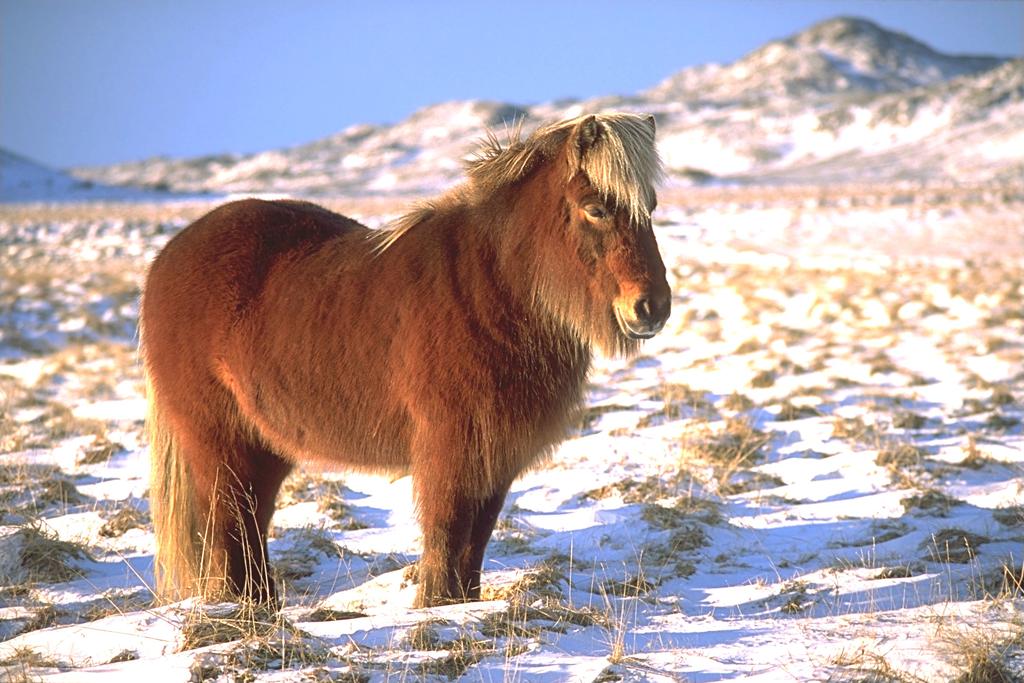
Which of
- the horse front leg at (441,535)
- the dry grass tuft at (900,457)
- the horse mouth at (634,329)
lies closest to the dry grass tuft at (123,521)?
the horse front leg at (441,535)

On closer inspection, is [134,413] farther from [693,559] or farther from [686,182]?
[686,182]

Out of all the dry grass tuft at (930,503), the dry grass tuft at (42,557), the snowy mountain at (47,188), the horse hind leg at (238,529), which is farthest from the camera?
the snowy mountain at (47,188)

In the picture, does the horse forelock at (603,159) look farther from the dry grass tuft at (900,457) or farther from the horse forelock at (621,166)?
the dry grass tuft at (900,457)

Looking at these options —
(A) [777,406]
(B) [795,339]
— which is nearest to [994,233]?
(B) [795,339]

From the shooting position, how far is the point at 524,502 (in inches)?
223

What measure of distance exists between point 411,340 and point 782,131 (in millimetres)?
125944

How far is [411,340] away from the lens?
3.75 metres

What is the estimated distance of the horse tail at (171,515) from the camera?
4254 millimetres

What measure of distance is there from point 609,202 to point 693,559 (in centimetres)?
216

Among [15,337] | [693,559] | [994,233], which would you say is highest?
[994,233]

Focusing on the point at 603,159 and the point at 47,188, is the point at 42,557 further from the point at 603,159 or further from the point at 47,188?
the point at 47,188

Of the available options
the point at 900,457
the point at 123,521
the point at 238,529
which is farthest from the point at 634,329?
the point at 900,457

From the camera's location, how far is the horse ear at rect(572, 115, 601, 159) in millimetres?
3584

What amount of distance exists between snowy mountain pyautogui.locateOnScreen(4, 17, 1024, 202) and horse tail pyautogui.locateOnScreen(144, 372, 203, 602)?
148 feet
